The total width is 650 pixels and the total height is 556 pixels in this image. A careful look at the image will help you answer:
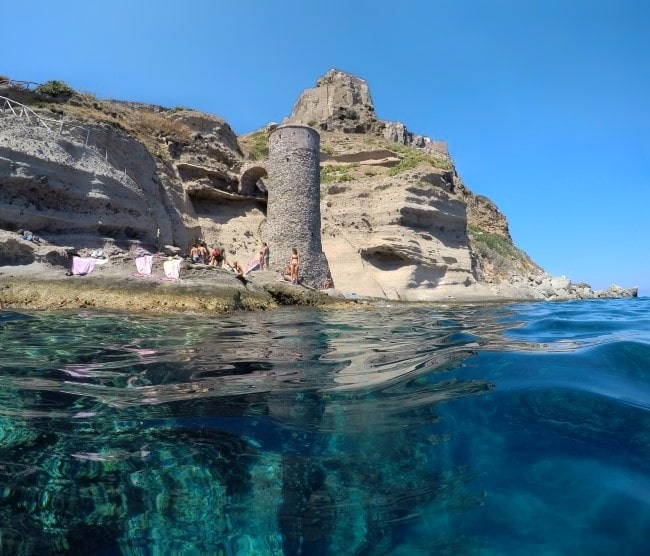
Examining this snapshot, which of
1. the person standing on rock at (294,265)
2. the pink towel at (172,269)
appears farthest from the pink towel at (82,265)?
the person standing on rock at (294,265)

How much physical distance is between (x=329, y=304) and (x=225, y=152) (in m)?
12.4

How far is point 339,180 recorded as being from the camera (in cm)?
2325

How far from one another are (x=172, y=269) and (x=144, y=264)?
638 mm

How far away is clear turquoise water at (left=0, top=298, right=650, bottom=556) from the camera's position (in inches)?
60.3

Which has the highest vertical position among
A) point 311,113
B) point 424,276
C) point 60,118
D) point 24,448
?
point 311,113

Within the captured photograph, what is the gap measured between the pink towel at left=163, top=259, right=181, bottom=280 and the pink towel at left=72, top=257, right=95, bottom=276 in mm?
1440

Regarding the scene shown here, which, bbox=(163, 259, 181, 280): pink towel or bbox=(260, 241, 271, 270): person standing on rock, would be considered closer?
bbox=(163, 259, 181, 280): pink towel

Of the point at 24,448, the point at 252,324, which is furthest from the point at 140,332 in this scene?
the point at 24,448

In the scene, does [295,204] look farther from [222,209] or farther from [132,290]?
[132,290]

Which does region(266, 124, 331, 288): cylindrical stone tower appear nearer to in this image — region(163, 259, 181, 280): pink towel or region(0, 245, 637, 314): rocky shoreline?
region(0, 245, 637, 314): rocky shoreline

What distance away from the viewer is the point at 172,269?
949cm

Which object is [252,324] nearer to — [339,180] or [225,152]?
[225,152]

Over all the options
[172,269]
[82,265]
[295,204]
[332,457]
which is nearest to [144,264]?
[172,269]

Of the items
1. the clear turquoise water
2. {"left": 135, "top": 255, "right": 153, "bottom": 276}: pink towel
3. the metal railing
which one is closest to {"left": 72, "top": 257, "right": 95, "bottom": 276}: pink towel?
{"left": 135, "top": 255, "right": 153, "bottom": 276}: pink towel
